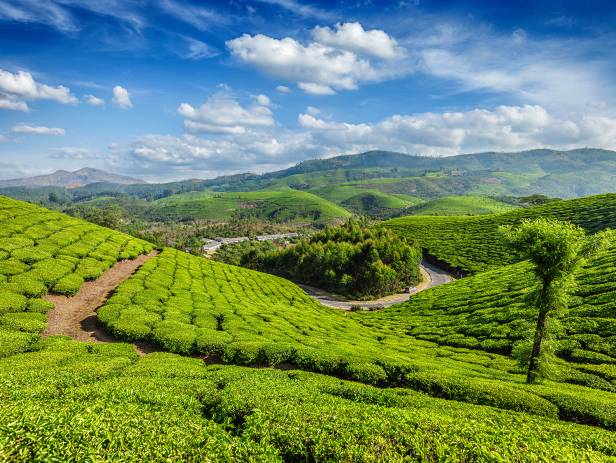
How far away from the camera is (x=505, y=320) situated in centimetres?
4278

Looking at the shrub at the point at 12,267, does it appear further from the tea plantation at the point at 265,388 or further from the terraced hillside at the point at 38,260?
the tea plantation at the point at 265,388

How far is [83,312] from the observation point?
113ft

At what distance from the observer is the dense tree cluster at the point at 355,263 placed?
334ft

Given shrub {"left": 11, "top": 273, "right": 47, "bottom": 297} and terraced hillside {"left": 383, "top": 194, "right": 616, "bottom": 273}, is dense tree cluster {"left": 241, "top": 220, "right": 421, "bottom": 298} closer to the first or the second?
terraced hillside {"left": 383, "top": 194, "right": 616, "bottom": 273}

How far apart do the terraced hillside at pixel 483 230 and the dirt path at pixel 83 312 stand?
97.5m

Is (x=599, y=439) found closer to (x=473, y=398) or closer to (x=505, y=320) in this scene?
(x=473, y=398)

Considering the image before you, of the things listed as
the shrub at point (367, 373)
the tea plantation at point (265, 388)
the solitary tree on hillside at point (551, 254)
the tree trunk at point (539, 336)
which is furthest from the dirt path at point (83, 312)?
the solitary tree on hillside at point (551, 254)

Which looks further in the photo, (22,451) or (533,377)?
(533,377)

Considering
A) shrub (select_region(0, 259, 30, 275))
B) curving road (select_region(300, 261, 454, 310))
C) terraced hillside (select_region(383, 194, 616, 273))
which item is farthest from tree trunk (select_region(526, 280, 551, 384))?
terraced hillside (select_region(383, 194, 616, 273))

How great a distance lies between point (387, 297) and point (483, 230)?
58.5 m

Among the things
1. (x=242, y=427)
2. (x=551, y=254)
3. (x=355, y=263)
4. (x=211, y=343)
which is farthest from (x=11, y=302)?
(x=355, y=263)

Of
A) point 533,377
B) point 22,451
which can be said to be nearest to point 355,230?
point 533,377

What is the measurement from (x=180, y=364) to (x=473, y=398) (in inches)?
753

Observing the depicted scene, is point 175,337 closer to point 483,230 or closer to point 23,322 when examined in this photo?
point 23,322
